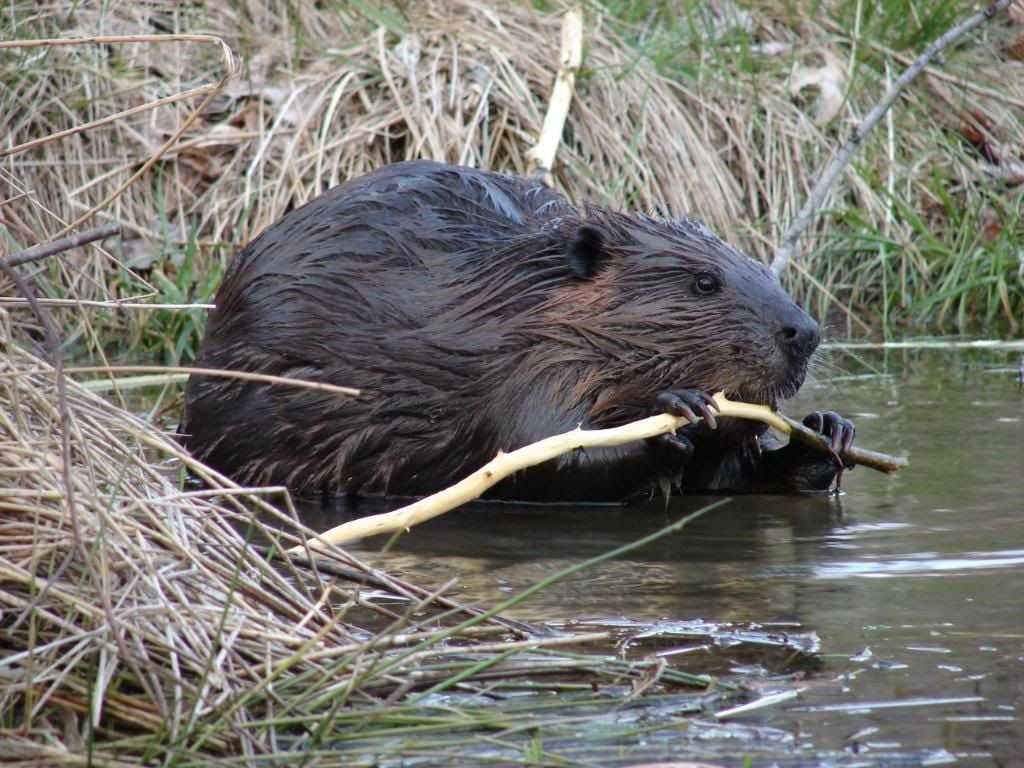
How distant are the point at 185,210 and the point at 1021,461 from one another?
3386 millimetres

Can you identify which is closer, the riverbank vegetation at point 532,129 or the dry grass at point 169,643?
the dry grass at point 169,643

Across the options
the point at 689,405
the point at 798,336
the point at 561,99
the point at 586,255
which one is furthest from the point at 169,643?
the point at 561,99

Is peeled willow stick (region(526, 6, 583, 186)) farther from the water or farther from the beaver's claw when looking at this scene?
the beaver's claw

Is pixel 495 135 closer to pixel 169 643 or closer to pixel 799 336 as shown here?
pixel 799 336

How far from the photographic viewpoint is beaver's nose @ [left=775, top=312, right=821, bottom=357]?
12.4 feet

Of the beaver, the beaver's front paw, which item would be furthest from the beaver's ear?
the beaver's front paw

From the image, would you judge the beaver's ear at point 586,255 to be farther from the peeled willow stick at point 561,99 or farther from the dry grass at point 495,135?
the dry grass at point 495,135

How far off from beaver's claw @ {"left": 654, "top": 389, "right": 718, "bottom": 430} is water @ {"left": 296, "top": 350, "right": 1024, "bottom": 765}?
0.24 meters

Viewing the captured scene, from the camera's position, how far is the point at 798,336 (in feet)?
12.4

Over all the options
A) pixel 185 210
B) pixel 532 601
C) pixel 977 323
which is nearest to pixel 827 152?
pixel 977 323

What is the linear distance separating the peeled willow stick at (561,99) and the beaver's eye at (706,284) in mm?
1993

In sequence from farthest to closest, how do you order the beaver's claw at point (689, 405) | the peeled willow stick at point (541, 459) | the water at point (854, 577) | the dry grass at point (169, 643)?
the beaver's claw at point (689, 405)
the peeled willow stick at point (541, 459)
the water at point (854, 577)
the dry grass at point (169, 643)

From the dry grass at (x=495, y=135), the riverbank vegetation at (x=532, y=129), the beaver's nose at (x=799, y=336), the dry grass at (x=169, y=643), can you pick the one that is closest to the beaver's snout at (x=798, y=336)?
the beaver's nose at (x=799, y=336)

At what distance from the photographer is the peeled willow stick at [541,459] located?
2834 millimetres
